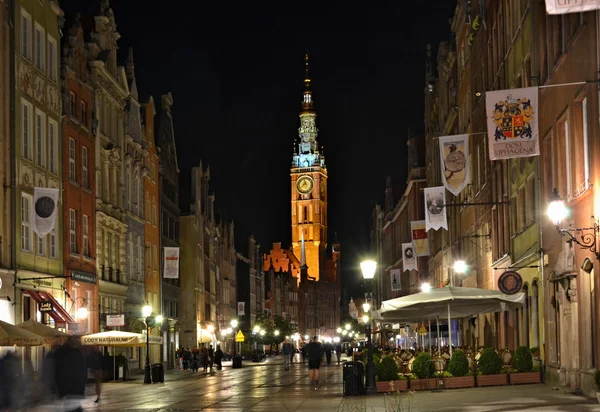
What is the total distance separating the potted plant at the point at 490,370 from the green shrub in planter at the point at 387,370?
2.26m

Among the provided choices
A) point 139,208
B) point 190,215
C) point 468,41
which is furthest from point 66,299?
point 190,215

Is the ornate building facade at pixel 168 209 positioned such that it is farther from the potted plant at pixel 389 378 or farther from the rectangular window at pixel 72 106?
the potted plant at pixel 389 378

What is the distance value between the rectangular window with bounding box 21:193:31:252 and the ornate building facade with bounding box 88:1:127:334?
10080 millimetres

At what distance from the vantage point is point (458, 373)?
2994 cm

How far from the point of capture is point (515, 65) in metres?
34.4

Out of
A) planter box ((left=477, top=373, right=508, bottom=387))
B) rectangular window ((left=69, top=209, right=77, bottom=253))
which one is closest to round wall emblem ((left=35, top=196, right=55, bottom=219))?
rectangular window ((left=69, top=209, right=77, bottom=253))

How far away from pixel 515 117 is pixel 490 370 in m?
8.74

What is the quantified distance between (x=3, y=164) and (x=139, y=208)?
23394 mm

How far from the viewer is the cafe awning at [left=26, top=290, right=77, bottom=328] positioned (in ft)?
128

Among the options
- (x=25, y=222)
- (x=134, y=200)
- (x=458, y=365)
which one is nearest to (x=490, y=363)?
(x=458, y=365)

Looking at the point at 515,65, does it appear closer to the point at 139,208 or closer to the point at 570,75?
the point at 570,75

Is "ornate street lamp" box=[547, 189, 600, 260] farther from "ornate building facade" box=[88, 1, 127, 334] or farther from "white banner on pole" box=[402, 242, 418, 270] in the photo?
"white banner on pole" box=[402, 242, 418, 270]

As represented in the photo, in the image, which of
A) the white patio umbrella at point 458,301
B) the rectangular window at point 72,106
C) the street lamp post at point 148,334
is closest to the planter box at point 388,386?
the white patio umbrella at point 458,301

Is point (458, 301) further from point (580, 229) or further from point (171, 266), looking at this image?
point (171, 266)
